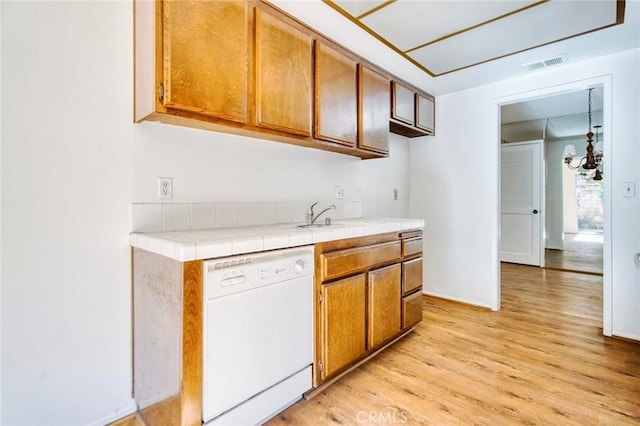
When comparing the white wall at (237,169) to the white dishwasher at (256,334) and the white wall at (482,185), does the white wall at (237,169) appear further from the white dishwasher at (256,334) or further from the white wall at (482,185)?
the white wall at (482,185)

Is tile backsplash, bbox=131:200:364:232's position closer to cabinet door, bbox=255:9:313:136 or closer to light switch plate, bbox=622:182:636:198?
cabinet door, bbox=255:9:313:136

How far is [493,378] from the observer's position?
1.94 meters

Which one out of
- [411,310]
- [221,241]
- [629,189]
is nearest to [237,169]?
[221,241]

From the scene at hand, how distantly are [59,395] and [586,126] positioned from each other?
7.45 m

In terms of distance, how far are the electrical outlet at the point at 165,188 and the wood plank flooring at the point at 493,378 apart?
1244mm

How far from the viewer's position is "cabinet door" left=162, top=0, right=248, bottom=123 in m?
1.41

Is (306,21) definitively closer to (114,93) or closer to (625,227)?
(114,93)

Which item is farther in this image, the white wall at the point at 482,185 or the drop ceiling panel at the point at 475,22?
the white wall at the point at 482,185

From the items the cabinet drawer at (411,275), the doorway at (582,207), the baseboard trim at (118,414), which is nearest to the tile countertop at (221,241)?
the cabinet drawer at (411,275)

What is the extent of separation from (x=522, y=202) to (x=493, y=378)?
438 cm

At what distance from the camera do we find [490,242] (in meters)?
3.16

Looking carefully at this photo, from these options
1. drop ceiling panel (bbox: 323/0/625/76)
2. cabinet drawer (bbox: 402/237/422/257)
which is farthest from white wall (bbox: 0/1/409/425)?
cabinet drawer (bbox: 402/237/422/257)

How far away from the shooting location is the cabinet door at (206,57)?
1.41m

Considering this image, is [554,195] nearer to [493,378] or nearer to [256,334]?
[493,378]
